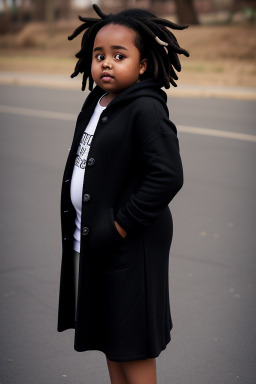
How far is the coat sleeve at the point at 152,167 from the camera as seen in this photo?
225 cm

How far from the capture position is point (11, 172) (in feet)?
24.8

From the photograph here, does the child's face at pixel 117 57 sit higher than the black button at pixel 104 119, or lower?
higher

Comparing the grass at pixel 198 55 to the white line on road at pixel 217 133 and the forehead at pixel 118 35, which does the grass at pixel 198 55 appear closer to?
the white line on road at pixel 217 133

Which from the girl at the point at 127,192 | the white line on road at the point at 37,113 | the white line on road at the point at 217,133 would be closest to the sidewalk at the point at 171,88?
the white line on road at the point at 37,113

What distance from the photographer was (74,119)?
1161cm

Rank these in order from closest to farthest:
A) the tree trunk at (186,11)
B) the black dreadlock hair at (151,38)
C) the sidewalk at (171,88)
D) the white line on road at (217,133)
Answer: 1. the black dreadlock hair at (151,38)
2. the white line on road at (217,133)
3. the sidewalk at (171,88)
4. the tree trunk at (186,11)

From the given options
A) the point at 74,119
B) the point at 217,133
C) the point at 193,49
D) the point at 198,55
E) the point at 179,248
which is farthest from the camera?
the point at 193,49

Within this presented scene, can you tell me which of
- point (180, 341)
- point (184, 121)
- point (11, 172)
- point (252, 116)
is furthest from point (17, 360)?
point (252, 116)

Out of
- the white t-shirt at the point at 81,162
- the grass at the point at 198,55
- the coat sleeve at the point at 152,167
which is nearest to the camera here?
the coat sleeve at the point at 152,167

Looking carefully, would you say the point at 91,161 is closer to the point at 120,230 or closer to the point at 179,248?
the point at 120,230

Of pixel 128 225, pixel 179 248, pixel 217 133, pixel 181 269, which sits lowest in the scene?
pixel 217 133

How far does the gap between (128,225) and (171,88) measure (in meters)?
14.0

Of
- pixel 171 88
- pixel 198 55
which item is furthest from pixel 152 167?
pixel 198 55

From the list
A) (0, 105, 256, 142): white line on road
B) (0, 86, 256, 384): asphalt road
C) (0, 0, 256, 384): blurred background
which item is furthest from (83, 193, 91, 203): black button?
(0, 105, 256, 142): white line on road
